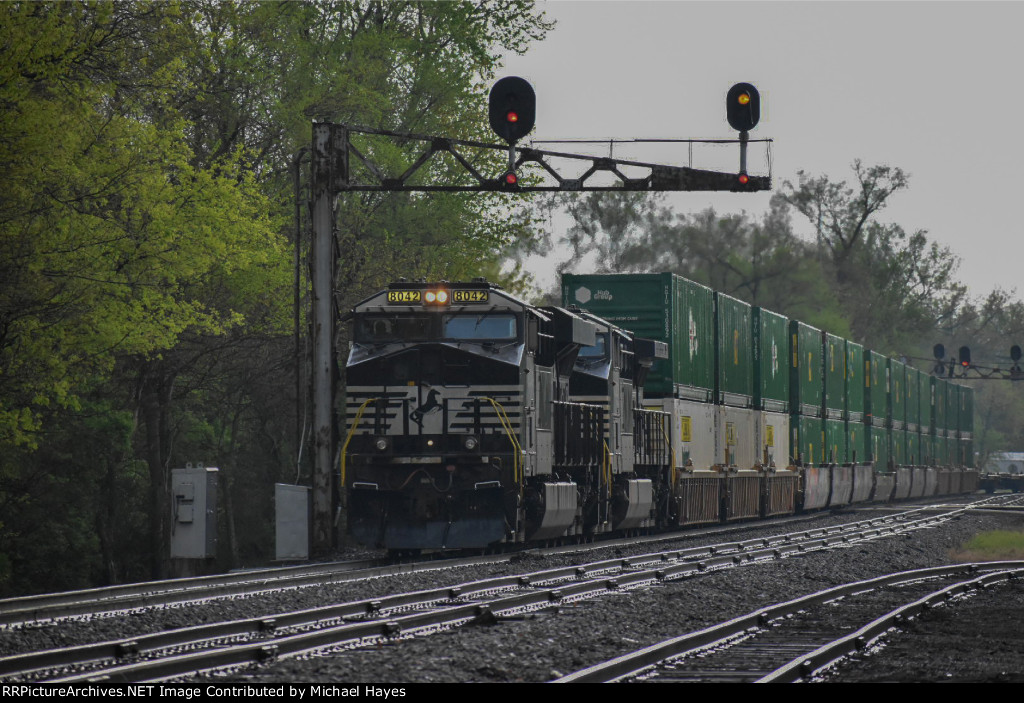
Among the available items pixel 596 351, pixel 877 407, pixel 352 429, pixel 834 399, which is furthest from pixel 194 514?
pixel 877 407

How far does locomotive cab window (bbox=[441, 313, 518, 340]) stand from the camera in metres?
19.8

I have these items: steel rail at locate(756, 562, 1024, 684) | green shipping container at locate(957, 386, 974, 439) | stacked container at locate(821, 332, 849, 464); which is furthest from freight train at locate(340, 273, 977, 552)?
green shipping container at locate(957, 386, 974, 439)

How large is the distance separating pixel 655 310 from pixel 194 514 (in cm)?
1086

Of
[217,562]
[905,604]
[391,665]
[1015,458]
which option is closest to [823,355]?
[217,562]

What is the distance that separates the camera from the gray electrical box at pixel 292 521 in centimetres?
2072

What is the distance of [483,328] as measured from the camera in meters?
19.9

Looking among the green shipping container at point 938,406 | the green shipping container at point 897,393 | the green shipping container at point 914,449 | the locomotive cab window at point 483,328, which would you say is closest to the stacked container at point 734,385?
the locomotive cab window at point 483,328

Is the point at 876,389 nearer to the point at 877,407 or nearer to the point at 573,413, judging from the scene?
the point at 877,407

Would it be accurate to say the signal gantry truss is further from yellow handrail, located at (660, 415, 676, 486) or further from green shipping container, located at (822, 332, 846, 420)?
green shipping container, located at (822, 332, 846, 420)

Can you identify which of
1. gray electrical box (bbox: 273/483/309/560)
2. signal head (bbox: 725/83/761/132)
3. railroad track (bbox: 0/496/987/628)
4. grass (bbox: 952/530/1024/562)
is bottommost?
grass (bbox: 952/530/1024/562)

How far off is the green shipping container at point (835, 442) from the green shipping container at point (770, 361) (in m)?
4.96

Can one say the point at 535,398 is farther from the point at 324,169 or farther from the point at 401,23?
the point at 401,23

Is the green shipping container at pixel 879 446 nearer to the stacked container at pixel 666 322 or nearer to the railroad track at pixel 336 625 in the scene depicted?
the stacked container at pixel 666 322

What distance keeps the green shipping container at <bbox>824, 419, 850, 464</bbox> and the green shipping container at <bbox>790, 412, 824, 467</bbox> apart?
652 mm
